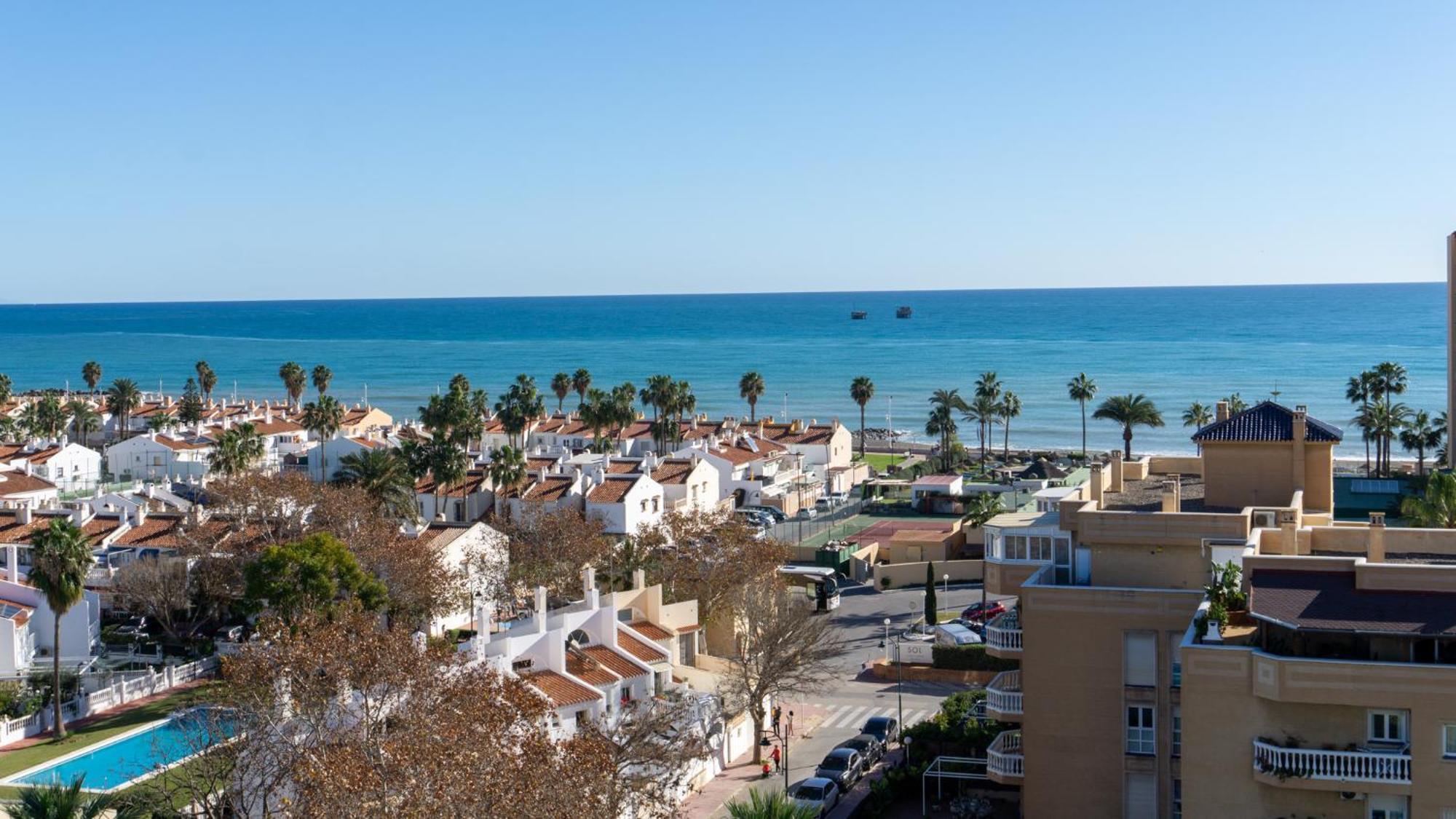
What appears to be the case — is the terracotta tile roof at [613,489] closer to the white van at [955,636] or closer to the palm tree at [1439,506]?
the white van at [955,636]

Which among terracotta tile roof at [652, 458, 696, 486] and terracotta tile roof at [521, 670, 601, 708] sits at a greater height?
terracotta tile roof at [652, 458, 696, 486]

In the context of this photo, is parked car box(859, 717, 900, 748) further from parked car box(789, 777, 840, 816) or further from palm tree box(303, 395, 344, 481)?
palm tree box(303, 395, 344, 481)

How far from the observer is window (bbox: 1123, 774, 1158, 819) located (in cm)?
2761

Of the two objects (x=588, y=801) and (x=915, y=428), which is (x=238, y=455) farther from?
(x=915, y=428)

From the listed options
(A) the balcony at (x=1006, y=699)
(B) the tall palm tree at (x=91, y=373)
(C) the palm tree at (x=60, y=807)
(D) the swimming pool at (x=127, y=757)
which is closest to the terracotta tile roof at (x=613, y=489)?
(D) the swimming pool at (x=127, y=757)

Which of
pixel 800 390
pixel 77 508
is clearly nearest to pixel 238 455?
pixel 77 508

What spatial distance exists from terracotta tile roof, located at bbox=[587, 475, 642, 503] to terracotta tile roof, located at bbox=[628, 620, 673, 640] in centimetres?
2081

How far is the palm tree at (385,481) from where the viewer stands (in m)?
61.2

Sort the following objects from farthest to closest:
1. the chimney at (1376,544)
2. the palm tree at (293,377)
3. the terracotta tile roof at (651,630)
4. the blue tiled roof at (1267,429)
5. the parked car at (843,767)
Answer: the palm tree at (293,377) < the terracotta tile roof at (651,630) < the parked car at (843,767) < the blue tiled roof at (1267,429) < the chimney at (1376,544)

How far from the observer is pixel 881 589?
5978 centimetres

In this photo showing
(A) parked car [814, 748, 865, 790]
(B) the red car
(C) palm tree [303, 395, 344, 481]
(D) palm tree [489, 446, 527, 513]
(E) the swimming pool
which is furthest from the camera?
(C) palm tree [303, 395, 344, 481]

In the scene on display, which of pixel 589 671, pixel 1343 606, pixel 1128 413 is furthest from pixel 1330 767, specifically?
pixel 1128 413

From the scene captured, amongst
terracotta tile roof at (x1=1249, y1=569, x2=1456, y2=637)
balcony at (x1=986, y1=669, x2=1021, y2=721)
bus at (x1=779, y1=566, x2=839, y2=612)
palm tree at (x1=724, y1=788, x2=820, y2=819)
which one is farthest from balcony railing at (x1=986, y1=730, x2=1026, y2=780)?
bus at (x1=779, y1=566, x2=839, y2=612)

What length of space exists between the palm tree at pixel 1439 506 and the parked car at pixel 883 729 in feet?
57.9
